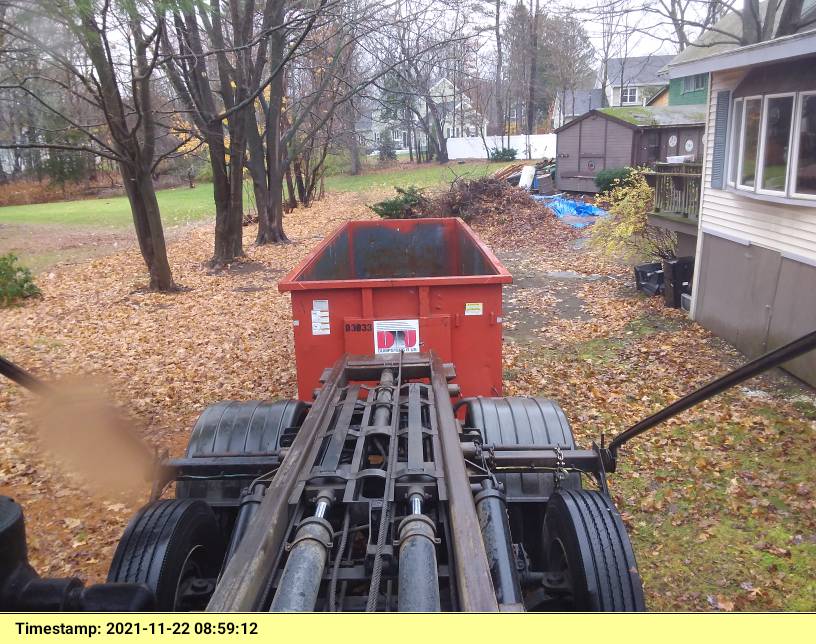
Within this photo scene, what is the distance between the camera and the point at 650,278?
1368 centimetres

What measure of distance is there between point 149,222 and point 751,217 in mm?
11049

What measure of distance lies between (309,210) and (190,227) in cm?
745

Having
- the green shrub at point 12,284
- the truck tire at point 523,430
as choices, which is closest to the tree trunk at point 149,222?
the green shrub at point 12,284

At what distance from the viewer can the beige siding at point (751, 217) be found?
28.9 feet

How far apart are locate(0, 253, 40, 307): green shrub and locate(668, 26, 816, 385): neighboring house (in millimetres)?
12795

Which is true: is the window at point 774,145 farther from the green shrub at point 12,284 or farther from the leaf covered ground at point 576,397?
the green shrub at point 12,284

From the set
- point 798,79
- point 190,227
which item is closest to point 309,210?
point 190,227

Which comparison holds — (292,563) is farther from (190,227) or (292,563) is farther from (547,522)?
(190,227)

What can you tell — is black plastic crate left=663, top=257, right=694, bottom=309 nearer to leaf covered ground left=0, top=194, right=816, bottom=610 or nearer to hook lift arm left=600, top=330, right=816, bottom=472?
leaf covered ground left=0, top=194, right=816, bottom=610

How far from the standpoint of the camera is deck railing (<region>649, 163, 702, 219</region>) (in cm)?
1305

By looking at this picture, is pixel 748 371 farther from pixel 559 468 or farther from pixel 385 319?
pixel 385 319

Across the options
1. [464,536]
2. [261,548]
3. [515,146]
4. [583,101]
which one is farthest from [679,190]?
[583,101]

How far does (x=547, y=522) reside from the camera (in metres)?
3.75

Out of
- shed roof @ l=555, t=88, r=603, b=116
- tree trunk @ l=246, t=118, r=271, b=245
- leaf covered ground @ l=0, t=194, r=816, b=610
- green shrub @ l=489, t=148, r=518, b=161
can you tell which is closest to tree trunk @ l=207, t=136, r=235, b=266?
leaf covered ground @ l=0, t=194, r=816, b=610
